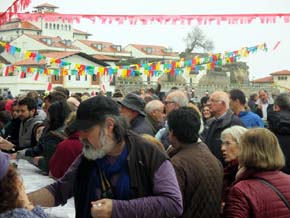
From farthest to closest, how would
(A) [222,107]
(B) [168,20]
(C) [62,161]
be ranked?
1. (B) [168,20]
2. (A) [222,107]
3. (C) [62,161]

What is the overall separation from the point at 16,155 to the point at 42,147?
461 mm

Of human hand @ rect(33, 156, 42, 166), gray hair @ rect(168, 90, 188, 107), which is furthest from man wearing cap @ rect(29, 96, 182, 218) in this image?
gray hair @ rect(168, 90, 188, 107)

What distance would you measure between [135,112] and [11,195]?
12.6 feet

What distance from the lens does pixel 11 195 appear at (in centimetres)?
223

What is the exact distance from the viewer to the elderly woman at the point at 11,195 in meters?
2.22

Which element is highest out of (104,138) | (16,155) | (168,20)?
(168,20)

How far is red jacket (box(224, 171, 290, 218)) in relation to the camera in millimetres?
3361

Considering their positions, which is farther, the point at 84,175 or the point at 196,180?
the point at 196,180

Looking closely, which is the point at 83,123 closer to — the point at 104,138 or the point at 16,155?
the point at 104,138

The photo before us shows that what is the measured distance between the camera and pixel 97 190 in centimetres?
302

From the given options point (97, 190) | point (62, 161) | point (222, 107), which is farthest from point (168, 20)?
point (97, 190)

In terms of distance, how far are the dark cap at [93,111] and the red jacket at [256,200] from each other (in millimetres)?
1048

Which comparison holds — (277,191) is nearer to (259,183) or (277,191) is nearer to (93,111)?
(259,183)

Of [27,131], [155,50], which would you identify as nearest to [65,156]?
[27,131]
